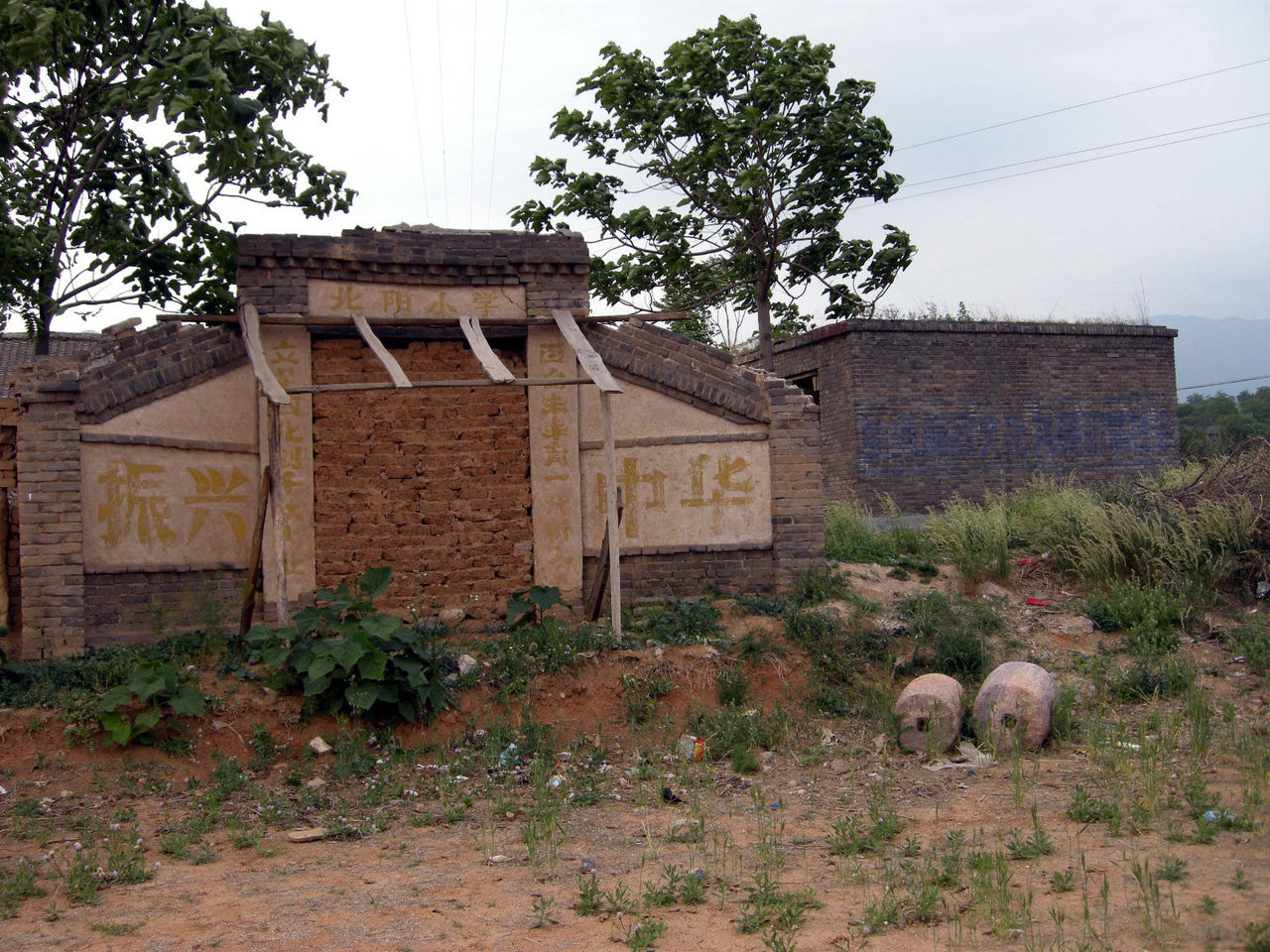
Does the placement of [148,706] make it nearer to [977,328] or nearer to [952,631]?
[952,631]

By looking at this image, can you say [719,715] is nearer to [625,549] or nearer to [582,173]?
[625,549]

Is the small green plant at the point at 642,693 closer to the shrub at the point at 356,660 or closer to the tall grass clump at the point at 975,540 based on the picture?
the shrub at the point at 356,660

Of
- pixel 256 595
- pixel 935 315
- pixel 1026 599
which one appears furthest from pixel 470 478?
pixel 935 315

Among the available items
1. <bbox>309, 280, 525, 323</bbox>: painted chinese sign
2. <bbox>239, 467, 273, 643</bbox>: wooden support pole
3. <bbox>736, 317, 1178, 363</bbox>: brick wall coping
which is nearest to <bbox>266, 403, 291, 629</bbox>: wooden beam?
<bbox>239, 467, 273, 643</bbox>: wooden support pole

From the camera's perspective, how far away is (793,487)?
10.1m

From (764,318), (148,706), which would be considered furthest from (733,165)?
(148,706)

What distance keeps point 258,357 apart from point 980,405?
12.0 m

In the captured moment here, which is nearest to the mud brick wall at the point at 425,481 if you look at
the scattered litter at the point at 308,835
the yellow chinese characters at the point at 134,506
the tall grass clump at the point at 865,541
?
the yellow chinese characters at the point at 134,506

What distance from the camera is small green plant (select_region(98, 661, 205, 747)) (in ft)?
24.1

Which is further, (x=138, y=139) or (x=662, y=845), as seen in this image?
(x=138, y=139)

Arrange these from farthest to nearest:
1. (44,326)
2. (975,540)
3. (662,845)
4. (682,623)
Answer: (975,540) → (44,326) → (682,623) → (662,845)

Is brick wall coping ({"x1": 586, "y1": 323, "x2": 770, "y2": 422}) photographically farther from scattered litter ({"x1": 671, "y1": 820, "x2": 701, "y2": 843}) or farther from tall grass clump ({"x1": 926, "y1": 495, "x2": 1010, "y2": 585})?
scattered litter ({"x1": 671, "y1": 820, "x2": 701, "y2": 843})

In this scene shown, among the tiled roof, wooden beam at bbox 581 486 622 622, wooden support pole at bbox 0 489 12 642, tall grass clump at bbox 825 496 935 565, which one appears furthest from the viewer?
the tiled roof

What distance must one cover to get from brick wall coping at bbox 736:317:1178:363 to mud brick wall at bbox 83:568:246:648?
1063cm
